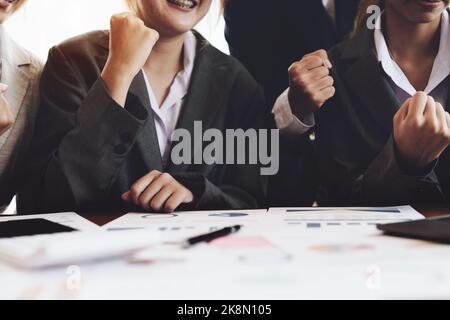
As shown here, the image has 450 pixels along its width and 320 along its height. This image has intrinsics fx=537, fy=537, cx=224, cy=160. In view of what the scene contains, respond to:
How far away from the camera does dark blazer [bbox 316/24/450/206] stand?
1.01m

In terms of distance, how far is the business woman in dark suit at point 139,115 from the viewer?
84cm

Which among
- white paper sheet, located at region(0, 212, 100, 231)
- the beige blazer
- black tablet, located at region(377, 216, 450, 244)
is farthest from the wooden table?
the beige blazer

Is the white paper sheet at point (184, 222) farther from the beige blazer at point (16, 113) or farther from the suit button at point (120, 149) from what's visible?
the beige blazer at point (16, 113)

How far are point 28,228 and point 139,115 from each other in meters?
0.28

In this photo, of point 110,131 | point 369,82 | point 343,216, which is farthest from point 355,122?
point 110,131

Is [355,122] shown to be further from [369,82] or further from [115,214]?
[115,214]

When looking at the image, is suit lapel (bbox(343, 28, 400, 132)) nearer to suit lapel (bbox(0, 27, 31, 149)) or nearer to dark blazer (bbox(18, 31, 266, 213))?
dark blazer (bbox(18, 31, 266, 213))

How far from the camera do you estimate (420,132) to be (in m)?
0.82

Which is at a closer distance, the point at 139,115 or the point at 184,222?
the point at 184,222

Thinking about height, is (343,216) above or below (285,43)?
below

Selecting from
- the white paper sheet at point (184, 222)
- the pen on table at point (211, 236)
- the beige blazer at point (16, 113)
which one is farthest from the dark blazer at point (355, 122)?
the beige blazer at point (16, 113)

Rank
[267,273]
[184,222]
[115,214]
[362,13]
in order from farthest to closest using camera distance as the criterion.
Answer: [362,13] → [115,214] → [184,222] → [267,273]
